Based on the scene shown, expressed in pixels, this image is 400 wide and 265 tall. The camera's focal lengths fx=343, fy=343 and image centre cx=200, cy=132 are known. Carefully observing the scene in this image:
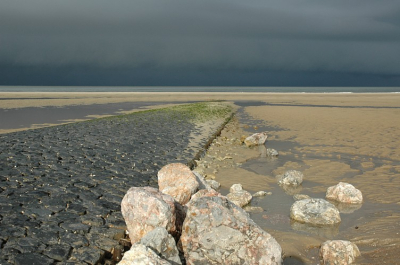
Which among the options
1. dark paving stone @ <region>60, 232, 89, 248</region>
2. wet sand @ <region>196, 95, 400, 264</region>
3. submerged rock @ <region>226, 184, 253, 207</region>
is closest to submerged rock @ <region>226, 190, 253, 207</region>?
submerged rock @ <region>226, 184, 253, 207</region>

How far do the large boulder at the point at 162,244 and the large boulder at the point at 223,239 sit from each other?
0.52 ft

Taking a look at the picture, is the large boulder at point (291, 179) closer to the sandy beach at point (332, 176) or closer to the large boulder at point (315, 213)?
the sandy beach at point (332, 176)

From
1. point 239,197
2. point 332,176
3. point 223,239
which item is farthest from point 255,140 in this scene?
point 223,239

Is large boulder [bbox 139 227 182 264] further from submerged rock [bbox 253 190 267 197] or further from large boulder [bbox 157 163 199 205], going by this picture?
submerged rock [bbox 253 190 267 197]

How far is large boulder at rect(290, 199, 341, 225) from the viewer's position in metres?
6.37

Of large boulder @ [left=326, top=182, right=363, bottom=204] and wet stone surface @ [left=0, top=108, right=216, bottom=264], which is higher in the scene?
wet stone surface @ [left=0, top=108, right=216, bottom=264]

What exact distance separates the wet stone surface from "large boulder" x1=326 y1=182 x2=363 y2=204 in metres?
4.30

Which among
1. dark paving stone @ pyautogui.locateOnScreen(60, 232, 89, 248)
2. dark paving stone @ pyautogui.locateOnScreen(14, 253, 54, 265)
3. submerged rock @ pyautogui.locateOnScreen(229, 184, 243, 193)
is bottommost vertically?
submerged rock @ pyautogui.locateOnScreen(229, 184, 243, 193)

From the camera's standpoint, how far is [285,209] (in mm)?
7188

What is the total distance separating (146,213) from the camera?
16.3 ft

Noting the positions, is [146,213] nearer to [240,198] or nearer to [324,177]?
[240,198]

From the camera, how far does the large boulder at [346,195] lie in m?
7.51

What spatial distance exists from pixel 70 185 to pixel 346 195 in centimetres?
609

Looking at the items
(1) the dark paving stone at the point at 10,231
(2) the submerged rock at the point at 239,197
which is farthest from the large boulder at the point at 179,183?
(1) the dark paving stone at the point at 10,231
